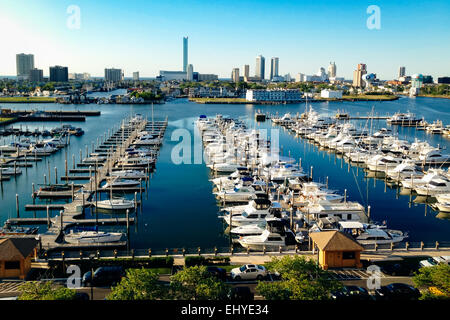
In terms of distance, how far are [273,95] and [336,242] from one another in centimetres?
9402

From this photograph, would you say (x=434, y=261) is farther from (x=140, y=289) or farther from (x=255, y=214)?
(x=140, y=289)

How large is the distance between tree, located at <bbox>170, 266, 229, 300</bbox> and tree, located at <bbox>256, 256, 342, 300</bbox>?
894 millimetres

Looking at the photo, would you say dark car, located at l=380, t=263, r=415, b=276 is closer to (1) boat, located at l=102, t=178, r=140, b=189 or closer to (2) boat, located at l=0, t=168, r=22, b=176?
(1) boat, located at l=102, t=178, r=140, b=189

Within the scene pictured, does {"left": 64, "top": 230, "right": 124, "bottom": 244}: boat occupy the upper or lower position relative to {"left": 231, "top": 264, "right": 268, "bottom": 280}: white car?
lower

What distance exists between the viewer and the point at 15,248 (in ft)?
39.7

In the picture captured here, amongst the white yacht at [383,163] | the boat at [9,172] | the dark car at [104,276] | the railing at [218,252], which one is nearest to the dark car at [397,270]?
the railing at [218,252]

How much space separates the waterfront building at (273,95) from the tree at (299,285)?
307 feet

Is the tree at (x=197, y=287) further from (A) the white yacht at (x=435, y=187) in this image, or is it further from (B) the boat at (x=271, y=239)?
(A) the white yacht at (x=435, y=187)

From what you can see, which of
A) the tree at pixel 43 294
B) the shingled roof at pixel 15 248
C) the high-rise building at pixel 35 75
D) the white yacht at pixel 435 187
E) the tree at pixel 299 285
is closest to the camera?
the tree at pixel 43 294

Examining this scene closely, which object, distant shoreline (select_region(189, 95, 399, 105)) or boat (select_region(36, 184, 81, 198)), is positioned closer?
boat (select_region(36, 184, 81, 198))

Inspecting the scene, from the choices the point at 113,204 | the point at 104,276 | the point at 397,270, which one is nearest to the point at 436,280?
the point at 397,270

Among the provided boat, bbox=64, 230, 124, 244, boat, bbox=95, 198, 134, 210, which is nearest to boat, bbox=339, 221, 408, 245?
boat, bbox=64, 230, 124, 244

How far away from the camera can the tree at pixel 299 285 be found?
8.03 m

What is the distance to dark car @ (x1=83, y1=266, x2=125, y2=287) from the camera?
36.6 ft
